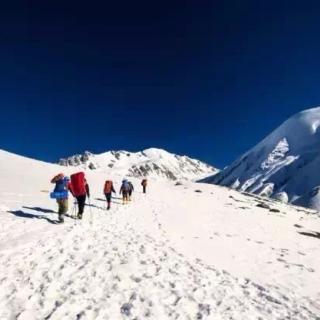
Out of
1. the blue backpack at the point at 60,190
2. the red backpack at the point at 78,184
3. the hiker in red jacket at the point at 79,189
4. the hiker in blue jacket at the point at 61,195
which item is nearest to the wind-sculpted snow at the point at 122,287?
the hiker in blue jacket at the point at 61,195

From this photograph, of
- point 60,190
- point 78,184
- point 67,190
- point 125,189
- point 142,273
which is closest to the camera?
point 142,273

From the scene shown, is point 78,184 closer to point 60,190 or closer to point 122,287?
point 60,190

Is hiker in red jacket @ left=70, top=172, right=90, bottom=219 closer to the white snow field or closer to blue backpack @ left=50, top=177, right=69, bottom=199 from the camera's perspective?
the white snow field

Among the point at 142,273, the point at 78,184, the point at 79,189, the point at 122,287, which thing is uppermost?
the point at 78,184

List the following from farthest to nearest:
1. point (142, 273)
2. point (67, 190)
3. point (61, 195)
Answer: point (67, 190) → point (61, 195) → point (142, 273)

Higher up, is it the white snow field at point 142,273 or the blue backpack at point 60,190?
the blue backpack at point 60,190

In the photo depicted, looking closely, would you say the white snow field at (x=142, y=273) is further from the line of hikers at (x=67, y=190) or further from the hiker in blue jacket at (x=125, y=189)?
the hiker in blue jacket at (x=125, y=189)

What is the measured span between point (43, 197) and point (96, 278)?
20890 mm

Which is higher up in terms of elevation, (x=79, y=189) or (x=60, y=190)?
(x=79, y=189)

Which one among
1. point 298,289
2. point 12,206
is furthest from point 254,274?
point 12,206

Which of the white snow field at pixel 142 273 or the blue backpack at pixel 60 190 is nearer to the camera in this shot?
the white snow field at pixel 142 273

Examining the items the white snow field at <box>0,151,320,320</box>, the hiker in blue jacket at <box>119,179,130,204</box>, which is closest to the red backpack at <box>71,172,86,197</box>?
the white snow field at <box>0,151,320,320</box>

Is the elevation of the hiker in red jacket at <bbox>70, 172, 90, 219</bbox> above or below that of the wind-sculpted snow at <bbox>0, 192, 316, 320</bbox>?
above

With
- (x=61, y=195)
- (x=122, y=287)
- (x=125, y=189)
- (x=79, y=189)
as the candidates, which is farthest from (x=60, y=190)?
(x=125, y=189)
